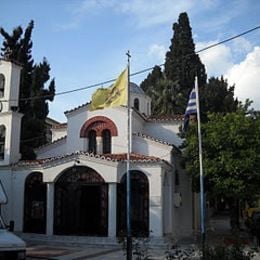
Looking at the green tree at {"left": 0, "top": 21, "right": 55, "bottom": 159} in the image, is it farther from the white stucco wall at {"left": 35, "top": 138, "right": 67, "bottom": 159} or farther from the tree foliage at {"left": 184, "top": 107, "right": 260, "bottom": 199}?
the tree foliage at {"left": 184, "top": 107, "right": 260, "bottom": 199}

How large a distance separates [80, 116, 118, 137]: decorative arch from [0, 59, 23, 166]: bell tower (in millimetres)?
4039

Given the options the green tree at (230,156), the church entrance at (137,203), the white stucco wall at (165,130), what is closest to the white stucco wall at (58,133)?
the white stucco wall at (165,130)

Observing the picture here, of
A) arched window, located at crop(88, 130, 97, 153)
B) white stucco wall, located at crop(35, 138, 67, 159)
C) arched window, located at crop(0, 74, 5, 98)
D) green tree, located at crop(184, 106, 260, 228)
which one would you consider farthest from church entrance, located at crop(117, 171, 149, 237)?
arched window, located at crop(0, 74, 5, 98)

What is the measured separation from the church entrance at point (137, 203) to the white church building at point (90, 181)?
0.05 feet

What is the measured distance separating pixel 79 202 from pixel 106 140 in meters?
5.24

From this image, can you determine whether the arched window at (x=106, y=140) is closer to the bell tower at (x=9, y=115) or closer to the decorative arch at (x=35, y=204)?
the decorative arch at (x=35, y=204)

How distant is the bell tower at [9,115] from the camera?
89.9 feet

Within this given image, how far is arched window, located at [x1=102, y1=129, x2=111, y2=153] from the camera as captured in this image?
29.1m

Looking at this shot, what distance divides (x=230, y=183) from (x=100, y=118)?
9220mm

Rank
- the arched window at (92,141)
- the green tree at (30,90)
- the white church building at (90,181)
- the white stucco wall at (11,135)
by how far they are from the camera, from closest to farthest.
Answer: the white church building at (90,181) < the white stucco wall at (11,135) < the arched window at (92,141) < the green tree at (30,90)

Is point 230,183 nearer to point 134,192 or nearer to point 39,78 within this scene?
point 134,192

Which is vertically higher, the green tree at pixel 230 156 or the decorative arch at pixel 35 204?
the green tree at pixel 230 156

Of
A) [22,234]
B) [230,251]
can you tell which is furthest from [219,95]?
[230,251]

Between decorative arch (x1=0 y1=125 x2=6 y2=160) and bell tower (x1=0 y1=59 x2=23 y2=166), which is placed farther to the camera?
decorative arch (x1=0 y1=125 x2=6 y2=160)
